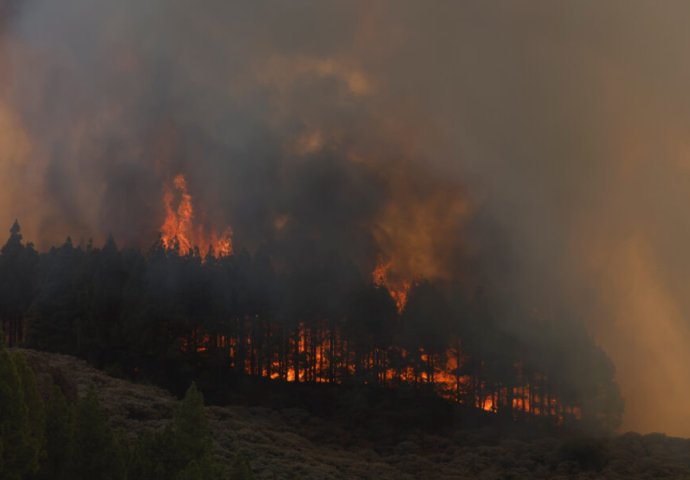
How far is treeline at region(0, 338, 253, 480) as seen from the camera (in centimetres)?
2527

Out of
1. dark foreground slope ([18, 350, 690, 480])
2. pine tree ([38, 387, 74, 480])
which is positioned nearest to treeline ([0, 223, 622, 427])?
dark foreground slope ([18, 350, 690, 480])

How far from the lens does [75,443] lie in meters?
28.8

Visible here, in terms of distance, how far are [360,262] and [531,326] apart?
4660 cm

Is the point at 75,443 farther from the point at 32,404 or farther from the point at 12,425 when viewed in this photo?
the point at 12,425

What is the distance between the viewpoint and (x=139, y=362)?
88125mm

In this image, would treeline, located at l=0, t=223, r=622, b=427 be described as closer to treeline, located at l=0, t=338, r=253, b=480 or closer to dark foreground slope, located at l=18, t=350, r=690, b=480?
dark foreground slope, located at l=18, t=350, r=690, b=480

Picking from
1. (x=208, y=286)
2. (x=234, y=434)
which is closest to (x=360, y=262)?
(x=208, y=286)

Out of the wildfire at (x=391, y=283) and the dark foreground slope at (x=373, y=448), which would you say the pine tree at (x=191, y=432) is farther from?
the wildfire at (x=391, y=283)

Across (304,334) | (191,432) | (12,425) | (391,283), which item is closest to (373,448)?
(304,334)

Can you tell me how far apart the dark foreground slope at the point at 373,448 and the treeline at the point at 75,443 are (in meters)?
7.91

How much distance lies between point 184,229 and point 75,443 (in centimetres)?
13129

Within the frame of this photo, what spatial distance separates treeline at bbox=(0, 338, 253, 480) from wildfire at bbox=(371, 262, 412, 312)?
9141cm

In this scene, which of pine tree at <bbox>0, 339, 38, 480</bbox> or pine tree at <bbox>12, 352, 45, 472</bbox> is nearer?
pine tree at <bbox>0, 339, 38, 480</bbox>

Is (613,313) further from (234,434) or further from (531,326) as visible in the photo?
(234,434)
